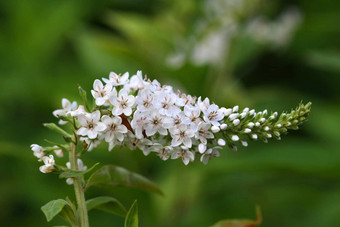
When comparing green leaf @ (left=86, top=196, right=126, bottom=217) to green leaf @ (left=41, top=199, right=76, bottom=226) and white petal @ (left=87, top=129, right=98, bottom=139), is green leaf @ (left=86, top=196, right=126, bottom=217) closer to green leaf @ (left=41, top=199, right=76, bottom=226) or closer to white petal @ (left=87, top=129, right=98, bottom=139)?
green leaf @ (left=41, top=199, right=76, bottom=226)

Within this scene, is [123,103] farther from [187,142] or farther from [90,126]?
[187,142]

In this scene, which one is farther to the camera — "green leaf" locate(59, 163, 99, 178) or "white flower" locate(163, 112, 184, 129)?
"white flower" locate(163, 112, 184, 129)

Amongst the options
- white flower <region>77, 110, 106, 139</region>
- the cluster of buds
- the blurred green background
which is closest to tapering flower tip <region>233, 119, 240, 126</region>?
the cluster of buds

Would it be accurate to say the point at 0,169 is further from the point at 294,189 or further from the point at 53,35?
the point at 294,189

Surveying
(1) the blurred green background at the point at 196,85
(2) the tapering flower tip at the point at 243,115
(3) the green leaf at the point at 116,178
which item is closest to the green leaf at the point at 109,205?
(3) the green leaf at the point at 116,178

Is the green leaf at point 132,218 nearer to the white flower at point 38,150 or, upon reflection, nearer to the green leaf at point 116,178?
the green leaf at point 116,178

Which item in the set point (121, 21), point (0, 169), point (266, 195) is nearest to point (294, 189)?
point (266, 195)
